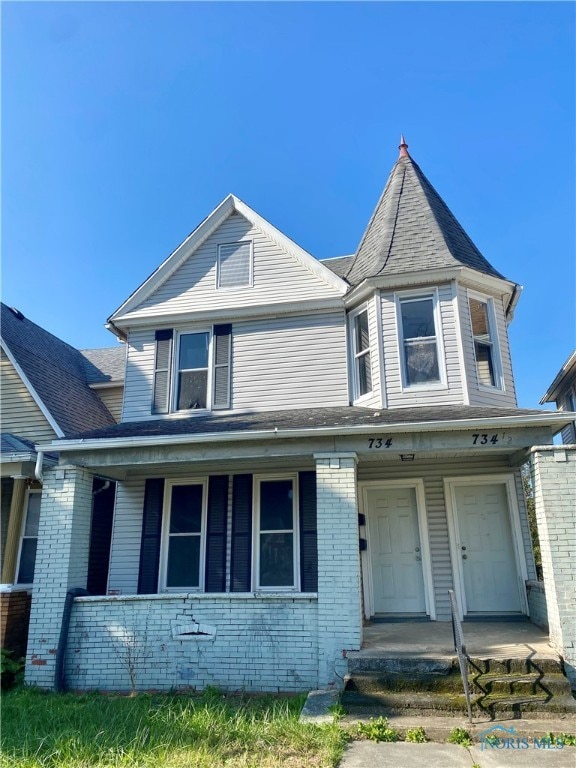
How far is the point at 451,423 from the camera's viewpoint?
6.68 m

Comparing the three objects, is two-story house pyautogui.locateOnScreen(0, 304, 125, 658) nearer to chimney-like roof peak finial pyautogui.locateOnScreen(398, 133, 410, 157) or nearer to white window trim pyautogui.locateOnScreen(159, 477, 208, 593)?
white window trim pyautogui.locateOnScreen(159, 477, 208, 593)

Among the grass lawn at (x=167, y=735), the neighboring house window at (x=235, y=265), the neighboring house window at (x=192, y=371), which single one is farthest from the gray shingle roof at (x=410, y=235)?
the grass lawn at (x=167, y=735)

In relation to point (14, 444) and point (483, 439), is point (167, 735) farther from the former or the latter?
point (14, 444)

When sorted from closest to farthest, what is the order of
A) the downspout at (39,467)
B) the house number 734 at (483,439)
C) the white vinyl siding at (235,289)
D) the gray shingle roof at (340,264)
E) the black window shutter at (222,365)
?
the house number 734 at (483,439) < the downspout at (39,467) < the black window shutter at (222,365) < the white vinyl siding at (235,289) < the gray shingle roof at (340,264)

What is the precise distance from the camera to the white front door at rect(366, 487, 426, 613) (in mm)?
8344

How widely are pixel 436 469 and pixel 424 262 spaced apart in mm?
3508

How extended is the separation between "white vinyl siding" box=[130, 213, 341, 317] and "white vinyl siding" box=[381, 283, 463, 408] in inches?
54.0

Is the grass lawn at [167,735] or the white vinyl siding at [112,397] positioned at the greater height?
the white vinyl siding at [112,397]

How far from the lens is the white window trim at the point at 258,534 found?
8492 millimetres

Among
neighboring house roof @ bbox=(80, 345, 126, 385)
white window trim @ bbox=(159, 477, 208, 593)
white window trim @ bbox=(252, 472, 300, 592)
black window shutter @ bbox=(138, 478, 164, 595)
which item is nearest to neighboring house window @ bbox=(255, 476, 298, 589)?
white window trim @ bbox=(252, 472, 300, 592)

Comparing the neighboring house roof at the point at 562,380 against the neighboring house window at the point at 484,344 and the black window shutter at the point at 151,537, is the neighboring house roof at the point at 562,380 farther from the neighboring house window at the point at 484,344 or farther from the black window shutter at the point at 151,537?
the black window shutter at the point at 151,537

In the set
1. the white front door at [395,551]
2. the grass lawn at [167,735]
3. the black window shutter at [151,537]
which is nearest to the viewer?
the grass lawn at [167,735]

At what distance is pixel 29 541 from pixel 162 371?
3937mm

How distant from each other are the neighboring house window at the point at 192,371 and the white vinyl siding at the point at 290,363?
61cm
